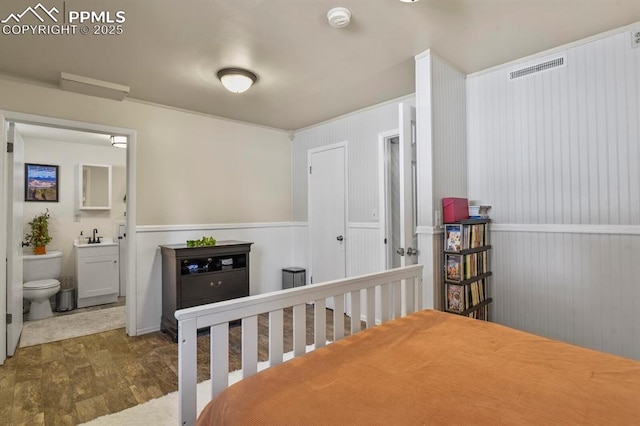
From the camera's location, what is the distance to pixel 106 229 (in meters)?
5.03

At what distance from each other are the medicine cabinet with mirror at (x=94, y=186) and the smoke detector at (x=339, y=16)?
4.47 meters

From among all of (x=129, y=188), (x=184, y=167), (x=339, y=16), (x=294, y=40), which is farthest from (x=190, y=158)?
(x=339, y=16)

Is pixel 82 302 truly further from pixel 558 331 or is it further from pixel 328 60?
pixel 558 331

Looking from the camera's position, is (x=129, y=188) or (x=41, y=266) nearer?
(x=129, y=188)

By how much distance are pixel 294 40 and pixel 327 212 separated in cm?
229

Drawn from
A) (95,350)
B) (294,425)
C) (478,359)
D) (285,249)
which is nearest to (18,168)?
(95,350)

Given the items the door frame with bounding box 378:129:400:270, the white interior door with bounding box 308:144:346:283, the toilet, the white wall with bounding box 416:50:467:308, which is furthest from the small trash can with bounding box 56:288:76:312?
the white wall with bounding box 416:50:467:308

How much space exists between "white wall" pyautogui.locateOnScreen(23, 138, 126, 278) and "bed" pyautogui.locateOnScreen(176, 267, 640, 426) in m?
4.67

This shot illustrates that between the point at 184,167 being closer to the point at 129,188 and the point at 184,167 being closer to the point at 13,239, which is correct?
the point at 129,188

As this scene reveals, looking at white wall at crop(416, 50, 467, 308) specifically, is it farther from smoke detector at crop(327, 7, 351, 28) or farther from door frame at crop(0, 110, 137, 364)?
door frame at crop(0, 110, 137, 364)

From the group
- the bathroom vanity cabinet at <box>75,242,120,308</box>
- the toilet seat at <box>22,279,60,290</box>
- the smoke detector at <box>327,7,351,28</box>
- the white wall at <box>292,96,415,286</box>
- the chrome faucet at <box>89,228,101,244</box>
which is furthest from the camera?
the chrome faucet at <box>89,228,101,244</box>

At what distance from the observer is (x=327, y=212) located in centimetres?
423

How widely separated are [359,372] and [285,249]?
3.54 meters

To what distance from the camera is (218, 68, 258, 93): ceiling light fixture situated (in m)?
2.75
